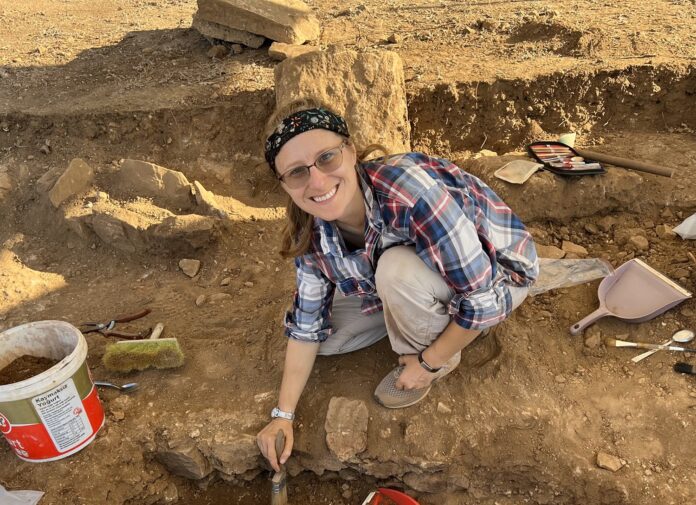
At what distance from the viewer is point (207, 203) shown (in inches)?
138

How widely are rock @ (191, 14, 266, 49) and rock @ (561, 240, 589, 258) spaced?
3.31 m

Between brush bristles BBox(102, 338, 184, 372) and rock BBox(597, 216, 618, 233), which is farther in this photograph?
rock BBox(597, 216, 618, 233)

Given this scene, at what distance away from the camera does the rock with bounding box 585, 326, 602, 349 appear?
246 cm

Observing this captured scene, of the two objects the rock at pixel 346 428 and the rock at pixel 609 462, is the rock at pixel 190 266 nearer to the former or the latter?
the rock at pixel 346 428

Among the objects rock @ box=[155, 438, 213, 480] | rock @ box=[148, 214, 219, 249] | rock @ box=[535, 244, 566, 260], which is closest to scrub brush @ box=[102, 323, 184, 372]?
rock @ box=[155, 438, 213, 480]

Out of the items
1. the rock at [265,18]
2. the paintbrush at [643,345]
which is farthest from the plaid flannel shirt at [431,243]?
the rock at [265,18]

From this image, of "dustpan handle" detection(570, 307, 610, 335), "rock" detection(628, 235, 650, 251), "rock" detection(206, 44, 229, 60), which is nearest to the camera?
"dustpan handle" detection(570, 307, 610, 335)

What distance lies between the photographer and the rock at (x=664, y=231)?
3.01m

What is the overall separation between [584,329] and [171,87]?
3538mm

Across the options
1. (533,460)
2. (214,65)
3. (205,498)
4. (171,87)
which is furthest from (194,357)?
(214,65)

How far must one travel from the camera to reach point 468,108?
404 centimetres

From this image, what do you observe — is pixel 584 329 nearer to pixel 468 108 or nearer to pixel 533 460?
pixel 533 460

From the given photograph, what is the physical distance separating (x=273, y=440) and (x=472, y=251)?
1081 millimetres

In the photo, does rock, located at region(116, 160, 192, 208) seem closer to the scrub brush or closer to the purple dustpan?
the scrub brush
